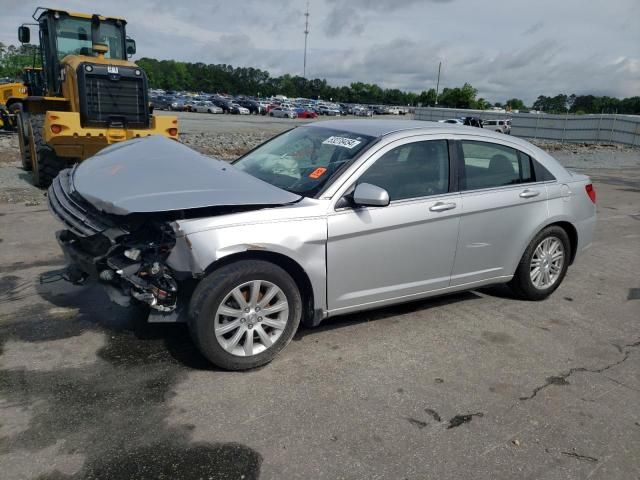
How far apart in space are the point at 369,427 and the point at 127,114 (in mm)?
9146

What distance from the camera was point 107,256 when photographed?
3.68 metres

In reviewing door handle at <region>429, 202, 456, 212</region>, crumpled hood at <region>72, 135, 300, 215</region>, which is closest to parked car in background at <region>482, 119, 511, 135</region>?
door handle at <region>429, 202, 456, 212</region>

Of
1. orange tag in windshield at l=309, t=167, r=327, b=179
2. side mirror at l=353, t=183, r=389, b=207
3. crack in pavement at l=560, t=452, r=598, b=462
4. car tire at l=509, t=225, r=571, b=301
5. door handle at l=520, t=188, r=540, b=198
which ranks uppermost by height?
orange tag in windshield at l=309, t=167, r=327, b=179

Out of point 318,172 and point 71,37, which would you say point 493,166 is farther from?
point 71,37

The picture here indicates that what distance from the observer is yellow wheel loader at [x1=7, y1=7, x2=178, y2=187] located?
974 cm

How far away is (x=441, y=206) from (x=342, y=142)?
0.94 m

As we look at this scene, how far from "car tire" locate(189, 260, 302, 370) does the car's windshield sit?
716 millimetres

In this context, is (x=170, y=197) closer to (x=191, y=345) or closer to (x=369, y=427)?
(x=191, y=345)

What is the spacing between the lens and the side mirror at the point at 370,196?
149 inches

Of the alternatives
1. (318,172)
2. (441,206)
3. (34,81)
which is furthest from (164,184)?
(34,81)

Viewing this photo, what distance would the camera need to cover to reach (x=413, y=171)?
437 cm

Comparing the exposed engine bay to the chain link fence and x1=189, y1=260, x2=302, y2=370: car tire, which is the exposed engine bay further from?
the chain link fence

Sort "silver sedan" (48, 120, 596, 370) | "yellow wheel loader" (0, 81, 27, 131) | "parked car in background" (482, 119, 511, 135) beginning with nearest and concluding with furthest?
"silver sedan" (48, 120, 596, 370) → "yellow wheel loader" (0, 81, 27, 131) → "parked car in background" (482, 119, 511, 135)

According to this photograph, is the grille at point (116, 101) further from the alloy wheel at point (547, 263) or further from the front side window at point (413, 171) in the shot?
the alloy wheel at point (547, 263)
